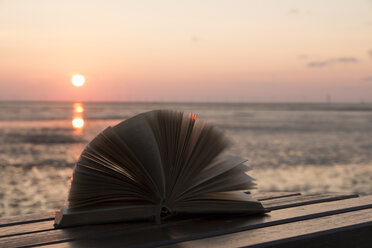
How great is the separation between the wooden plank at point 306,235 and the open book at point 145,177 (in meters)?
0.23

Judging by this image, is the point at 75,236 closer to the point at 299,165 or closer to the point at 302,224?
the point at 302,224

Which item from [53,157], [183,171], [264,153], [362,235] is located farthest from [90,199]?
[264,153]

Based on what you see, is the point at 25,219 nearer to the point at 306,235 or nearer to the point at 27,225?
the point at 27,225

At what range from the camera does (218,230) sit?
129 cm

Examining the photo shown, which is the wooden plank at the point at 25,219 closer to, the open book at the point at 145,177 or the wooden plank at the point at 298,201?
the open book at the point at 145,177

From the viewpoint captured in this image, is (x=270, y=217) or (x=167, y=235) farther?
(x=270, y=217)

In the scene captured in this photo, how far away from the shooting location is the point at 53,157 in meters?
11.9

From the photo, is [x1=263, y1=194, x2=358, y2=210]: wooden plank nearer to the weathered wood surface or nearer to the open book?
the weathered wood surface

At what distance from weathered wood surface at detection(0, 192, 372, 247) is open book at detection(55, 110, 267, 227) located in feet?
0.15

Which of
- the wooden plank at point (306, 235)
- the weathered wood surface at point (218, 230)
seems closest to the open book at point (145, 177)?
the weathered wood surface at point (218, 230)

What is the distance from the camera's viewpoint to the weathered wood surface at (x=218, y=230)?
1184mm

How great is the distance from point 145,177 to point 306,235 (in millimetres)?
560

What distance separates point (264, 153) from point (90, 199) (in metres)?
11.9

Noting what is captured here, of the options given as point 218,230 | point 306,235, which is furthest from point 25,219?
point 306,235
